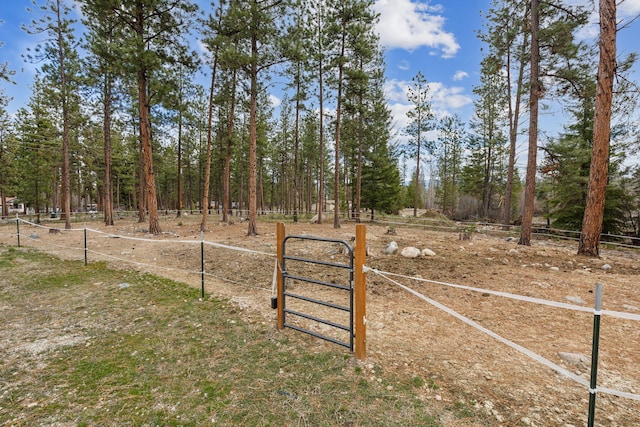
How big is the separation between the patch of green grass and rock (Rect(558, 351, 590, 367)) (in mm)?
1748

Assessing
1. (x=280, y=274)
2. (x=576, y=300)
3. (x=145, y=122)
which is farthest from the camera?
(x=145, y=122)

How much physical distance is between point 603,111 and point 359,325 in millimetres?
9486

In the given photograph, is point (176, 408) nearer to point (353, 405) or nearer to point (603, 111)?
point (353, 405)

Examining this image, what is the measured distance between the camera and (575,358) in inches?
115

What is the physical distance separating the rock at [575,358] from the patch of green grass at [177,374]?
175 cm

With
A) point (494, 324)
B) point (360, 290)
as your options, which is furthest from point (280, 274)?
point (494, 324)

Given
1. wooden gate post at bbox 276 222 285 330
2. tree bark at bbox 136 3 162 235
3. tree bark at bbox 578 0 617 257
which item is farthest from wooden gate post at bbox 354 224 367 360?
tree bark at bbox 136 3 162 235

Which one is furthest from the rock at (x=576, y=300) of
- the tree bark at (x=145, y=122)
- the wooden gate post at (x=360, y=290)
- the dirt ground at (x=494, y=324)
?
the tree bark at (x=145, y=122)

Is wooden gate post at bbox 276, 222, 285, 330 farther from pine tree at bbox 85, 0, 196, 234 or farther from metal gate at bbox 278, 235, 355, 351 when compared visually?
pine tree at bbox 85, 0, 196, 234

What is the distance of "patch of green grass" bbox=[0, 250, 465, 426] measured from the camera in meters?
2.22

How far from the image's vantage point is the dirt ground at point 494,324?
7.79 ft

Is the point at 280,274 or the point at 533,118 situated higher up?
the point at 533,118

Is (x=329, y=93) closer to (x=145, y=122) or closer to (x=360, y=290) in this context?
(x=145, y=122)

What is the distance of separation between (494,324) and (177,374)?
411cm
